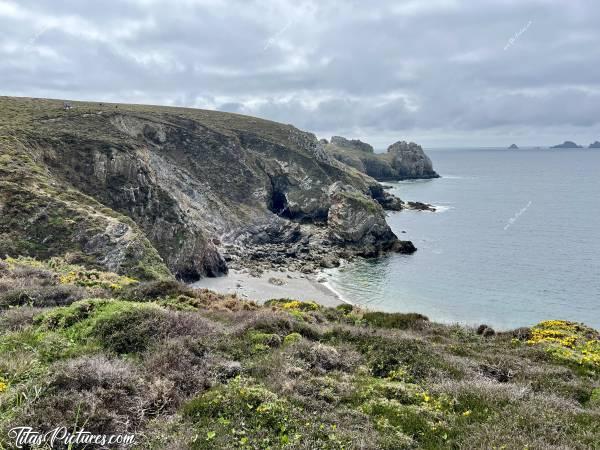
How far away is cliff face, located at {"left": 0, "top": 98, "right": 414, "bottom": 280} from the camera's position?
40.9 m

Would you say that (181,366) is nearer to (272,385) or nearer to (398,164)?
(272,385)

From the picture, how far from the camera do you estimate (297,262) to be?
63.2m

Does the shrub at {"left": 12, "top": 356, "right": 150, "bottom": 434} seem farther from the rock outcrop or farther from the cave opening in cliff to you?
the rock outcrop

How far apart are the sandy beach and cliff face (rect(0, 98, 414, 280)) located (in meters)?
2.84

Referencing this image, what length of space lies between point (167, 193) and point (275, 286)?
21464mm

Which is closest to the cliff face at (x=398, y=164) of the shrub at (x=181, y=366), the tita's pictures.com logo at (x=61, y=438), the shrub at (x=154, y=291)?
the shrub at (x=154, y=291)

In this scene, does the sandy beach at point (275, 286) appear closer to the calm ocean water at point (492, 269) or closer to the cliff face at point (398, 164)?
the calm ocean water at point (492, 269)

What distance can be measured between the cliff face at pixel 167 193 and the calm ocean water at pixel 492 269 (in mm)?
10087

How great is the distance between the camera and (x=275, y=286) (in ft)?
168

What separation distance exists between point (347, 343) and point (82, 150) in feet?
185

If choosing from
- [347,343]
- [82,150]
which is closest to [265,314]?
[347,343]

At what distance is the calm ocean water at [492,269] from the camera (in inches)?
1774

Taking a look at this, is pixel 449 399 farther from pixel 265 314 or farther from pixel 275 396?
pixel 265 314

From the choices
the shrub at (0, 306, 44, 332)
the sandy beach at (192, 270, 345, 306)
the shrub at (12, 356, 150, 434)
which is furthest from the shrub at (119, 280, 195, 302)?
the sandy beach at (192, 270, 345, 306)
